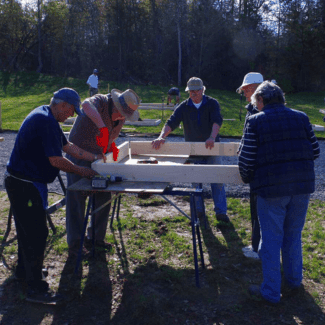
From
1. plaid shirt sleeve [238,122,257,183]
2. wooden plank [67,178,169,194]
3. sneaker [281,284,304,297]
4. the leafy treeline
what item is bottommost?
sneaker [281,284,304,297]

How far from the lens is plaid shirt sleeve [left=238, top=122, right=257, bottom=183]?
3143 millimetres

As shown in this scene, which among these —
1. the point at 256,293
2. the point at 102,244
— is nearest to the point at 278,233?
the point at 256,293

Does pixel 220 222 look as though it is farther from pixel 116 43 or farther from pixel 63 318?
pixel 116 43

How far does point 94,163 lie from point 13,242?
1798mm

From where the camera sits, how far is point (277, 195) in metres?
3.08

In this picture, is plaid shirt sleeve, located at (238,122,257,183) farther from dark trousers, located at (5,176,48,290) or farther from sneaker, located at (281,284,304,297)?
dark trousers, located at (5,176,48,290)

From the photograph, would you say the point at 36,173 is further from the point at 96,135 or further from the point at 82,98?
the point at 82,98

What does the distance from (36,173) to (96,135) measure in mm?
1197

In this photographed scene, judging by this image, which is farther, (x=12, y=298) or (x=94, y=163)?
(x=94, y=163)

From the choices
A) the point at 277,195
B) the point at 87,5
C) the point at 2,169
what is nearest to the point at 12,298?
the point at 277,195

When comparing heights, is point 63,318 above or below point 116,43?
below

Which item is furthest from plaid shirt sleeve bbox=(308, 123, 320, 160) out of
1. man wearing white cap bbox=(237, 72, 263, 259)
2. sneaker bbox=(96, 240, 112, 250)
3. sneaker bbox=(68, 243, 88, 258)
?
sneaker bbox=(68, 243, 88, 258)

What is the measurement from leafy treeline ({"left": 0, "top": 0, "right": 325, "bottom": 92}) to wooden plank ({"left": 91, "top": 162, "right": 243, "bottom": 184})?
90.2 feet

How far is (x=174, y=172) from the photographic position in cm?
384
